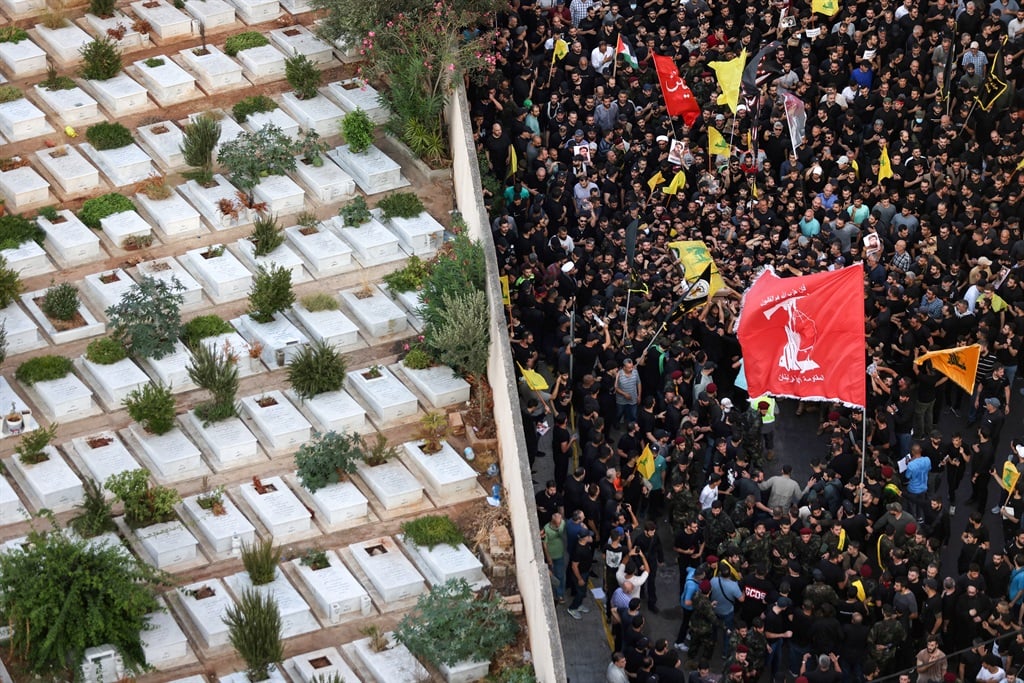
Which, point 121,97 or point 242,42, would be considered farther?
point 242,42

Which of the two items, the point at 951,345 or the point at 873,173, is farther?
the point at 873,173

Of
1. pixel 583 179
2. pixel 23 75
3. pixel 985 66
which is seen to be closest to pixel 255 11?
pixel 23 75

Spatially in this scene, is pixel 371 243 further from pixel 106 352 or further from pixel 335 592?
pixel 335 592

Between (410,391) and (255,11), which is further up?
(255,11)

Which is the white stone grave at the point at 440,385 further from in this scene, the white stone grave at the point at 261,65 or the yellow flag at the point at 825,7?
the yellow flag at the point at 825,7

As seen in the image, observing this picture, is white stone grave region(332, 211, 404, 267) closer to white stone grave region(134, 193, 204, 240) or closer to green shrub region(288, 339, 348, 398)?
white stone grave region(134, 193, 204, 240)

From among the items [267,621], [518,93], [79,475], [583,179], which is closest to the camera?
[267,621]

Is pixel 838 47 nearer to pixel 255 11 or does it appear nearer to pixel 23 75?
pixel 255 11

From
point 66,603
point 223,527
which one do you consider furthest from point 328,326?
point 66,603
